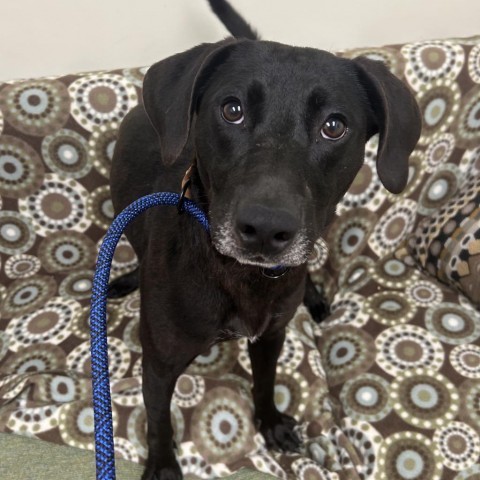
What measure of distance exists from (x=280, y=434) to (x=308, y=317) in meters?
0.57

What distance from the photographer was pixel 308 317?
215 cm

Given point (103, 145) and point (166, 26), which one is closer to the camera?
point (103, 145)

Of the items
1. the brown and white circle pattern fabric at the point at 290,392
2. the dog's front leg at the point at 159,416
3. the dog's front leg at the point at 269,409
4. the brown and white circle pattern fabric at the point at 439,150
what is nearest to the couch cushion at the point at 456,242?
the brown and white circle pattern fabric at the point at 439,150

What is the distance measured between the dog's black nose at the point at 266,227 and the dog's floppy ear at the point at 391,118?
0.40 meters

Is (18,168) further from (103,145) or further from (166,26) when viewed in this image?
(166,26)

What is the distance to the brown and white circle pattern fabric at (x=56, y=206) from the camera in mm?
2168

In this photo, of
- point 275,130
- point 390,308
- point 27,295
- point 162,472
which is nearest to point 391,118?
point 275,130

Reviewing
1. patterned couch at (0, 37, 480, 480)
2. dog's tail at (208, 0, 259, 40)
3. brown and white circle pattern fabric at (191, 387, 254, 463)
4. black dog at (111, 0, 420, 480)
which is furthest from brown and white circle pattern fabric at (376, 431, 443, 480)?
dog's tail at (208, 0, 259, 40)

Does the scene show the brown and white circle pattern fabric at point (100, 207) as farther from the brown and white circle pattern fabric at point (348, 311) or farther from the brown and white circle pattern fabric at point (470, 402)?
the brown and white circle pattern fabric at point (470, 402)

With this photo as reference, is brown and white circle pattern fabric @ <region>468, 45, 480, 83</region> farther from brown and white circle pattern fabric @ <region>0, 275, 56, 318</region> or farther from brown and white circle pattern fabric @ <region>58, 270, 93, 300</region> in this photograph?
brown and white circle pattern fabric @ <region>0, 275, 56, 318</region>

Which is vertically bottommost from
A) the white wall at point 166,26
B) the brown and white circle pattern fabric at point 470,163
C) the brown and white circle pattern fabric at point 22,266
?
the brown and white circle pattern fabric at point 22,266

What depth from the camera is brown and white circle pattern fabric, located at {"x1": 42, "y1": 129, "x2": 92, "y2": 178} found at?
2.10 metres

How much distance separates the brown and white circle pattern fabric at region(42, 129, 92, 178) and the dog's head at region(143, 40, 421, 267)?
0.95 metres

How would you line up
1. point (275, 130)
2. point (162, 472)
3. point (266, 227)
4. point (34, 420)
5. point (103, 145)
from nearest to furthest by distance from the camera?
1. point (266, 227)
2. point (275, 130)
3. point (162, 472)
4. point (34, 420)
5. point (103, 145)
